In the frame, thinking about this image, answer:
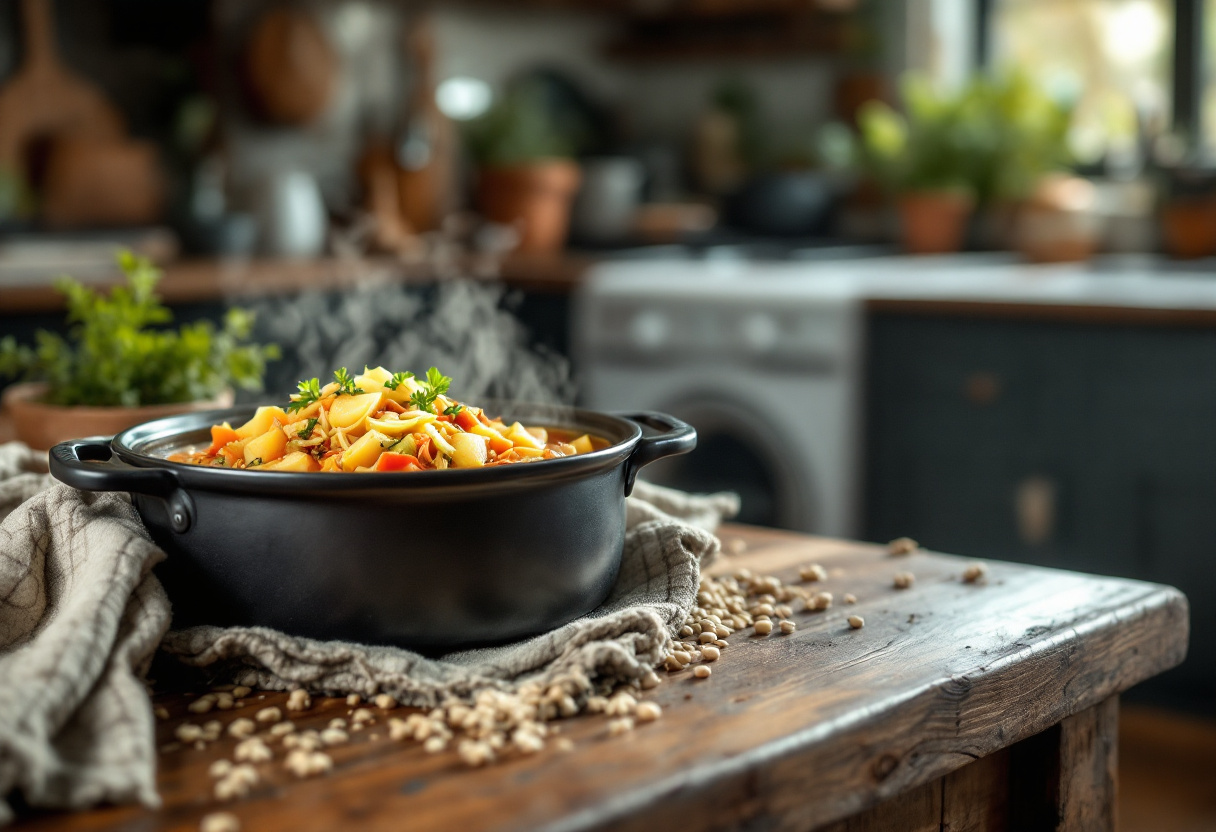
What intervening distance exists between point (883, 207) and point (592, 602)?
328 cm

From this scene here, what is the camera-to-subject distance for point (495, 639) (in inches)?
32.7

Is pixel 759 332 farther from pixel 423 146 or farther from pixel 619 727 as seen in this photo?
pixel 619 727

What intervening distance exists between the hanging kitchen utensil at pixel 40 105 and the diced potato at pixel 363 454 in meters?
3.03

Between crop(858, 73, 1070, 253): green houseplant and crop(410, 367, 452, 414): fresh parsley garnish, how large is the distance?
→ 288cm

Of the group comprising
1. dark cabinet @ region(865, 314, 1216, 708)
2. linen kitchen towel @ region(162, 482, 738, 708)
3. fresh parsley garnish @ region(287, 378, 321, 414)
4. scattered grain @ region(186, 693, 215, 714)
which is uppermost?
fresh parsley garnish @ region(287, 378, 321, 414)

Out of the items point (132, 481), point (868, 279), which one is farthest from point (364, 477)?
point (868, 279)

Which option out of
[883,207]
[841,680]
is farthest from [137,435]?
[883,207]

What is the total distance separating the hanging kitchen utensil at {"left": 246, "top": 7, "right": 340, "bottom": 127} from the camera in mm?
3721

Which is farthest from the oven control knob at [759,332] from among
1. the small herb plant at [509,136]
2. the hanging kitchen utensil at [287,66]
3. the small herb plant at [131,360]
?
the small herb plant at [131,360]

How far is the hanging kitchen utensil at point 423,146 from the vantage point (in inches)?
156

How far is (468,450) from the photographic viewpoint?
852mm

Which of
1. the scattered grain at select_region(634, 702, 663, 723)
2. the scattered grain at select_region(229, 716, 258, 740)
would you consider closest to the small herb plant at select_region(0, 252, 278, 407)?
the scattered grain at select_region(229, 716, 258, 740)

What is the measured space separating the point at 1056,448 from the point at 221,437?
205 centimetres

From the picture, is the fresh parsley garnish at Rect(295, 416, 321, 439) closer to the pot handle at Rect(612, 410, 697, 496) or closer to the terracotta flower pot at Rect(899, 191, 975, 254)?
the pot handle at Rect(612, 410, 697, 496)
